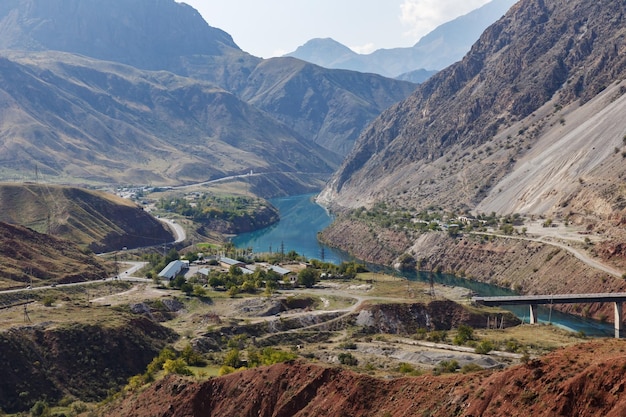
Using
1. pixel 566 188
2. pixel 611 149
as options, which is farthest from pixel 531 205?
pixel 611 149

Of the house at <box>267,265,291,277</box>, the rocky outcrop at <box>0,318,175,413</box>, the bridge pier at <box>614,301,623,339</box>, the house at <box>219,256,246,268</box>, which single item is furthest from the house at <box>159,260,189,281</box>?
the bridge pier at <box>614,301,623,339</box>

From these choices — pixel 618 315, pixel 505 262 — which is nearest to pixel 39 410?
pixel 618 315

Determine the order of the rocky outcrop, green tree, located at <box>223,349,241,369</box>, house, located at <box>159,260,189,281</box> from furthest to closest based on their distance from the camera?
house, located at <box>159,260,189,281</box>
the rocky outcrop
green tree, located at <box>223,349,241,369</box>

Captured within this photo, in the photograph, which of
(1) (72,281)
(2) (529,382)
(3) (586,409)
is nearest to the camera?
(3) (586,409)

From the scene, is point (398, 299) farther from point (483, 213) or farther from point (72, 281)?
point (483, 213)

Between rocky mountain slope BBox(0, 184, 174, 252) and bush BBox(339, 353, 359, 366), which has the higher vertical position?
bush BBox(339, 353, 359, 366)

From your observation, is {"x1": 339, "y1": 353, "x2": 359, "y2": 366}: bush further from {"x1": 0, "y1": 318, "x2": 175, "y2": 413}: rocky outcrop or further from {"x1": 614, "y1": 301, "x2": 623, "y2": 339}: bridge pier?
{"x1": 614, "y1": 301, "x2": 623, "y2": 339}: bridge pier

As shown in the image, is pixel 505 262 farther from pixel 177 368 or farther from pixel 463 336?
pixel 177 368
